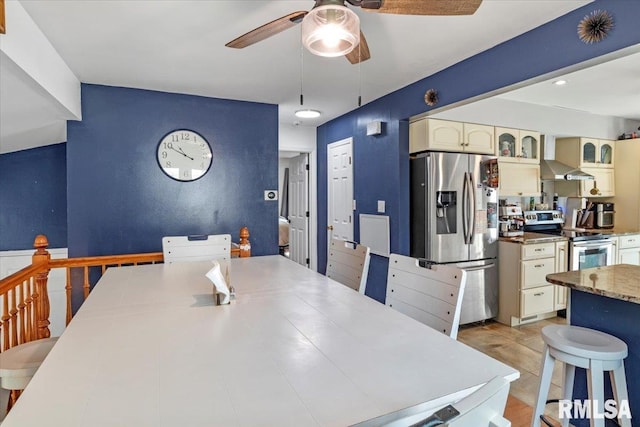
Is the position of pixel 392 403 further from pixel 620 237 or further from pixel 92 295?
pixel 620 237

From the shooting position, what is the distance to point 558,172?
4.14m

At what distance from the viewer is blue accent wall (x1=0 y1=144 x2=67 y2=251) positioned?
12.2 feet

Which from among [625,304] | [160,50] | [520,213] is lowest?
[625,304]

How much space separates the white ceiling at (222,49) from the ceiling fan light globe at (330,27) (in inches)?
22.6

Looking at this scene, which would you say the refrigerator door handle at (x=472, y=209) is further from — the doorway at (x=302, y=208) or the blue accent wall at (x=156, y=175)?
the doorway at (x=302, y=208)

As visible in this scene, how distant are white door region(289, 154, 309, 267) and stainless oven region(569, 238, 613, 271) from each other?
326 centimetres

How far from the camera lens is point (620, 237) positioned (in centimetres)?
396

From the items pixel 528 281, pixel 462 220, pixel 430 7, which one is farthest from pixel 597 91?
pixel 430 7

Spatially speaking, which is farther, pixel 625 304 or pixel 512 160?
pixel 512 160

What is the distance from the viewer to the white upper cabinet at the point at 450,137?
338 cm

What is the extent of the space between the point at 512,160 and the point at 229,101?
10.2 feet

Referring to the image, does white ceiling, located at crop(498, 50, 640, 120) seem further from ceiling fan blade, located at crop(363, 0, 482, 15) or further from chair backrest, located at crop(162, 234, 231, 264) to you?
chair backrest, located at crop(162, 234, 231, 264)

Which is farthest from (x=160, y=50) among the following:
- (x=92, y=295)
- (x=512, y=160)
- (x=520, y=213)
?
(x=520, y=213)

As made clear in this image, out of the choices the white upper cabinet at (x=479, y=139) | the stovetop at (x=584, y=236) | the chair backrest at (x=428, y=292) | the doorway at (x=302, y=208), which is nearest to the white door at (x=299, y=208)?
the doorway at (x=302, y=208)
